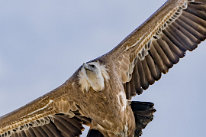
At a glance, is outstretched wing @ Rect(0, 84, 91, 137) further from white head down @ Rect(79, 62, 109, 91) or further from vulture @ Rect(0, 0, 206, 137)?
white head down @ Rect(79, 62, 109, 91)

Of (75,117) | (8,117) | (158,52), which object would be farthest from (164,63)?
(8,117)

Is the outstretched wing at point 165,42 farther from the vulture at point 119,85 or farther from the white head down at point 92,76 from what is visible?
the white head down at point 92,76

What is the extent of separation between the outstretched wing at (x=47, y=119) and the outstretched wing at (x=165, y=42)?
4.66ft

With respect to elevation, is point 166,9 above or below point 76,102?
above

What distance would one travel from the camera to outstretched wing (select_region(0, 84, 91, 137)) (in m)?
14.9

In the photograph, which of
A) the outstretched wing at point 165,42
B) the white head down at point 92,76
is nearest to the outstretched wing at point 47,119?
the white head down at point 92,76

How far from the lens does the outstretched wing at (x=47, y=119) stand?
14.9m

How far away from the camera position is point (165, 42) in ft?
52.4

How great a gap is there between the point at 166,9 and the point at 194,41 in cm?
102

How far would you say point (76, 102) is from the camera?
47.9ft

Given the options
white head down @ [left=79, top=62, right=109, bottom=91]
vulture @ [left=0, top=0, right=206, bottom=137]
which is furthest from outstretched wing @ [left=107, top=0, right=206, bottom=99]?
white head down @ [left=79, top=62, right=109, bottom=91]

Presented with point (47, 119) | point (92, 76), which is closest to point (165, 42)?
point (92, 76)

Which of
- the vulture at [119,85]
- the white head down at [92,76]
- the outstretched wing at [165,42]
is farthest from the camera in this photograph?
the outstretched wing at [165,42]

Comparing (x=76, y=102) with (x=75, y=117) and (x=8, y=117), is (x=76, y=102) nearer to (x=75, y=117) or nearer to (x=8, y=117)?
(x=75, y=117)
